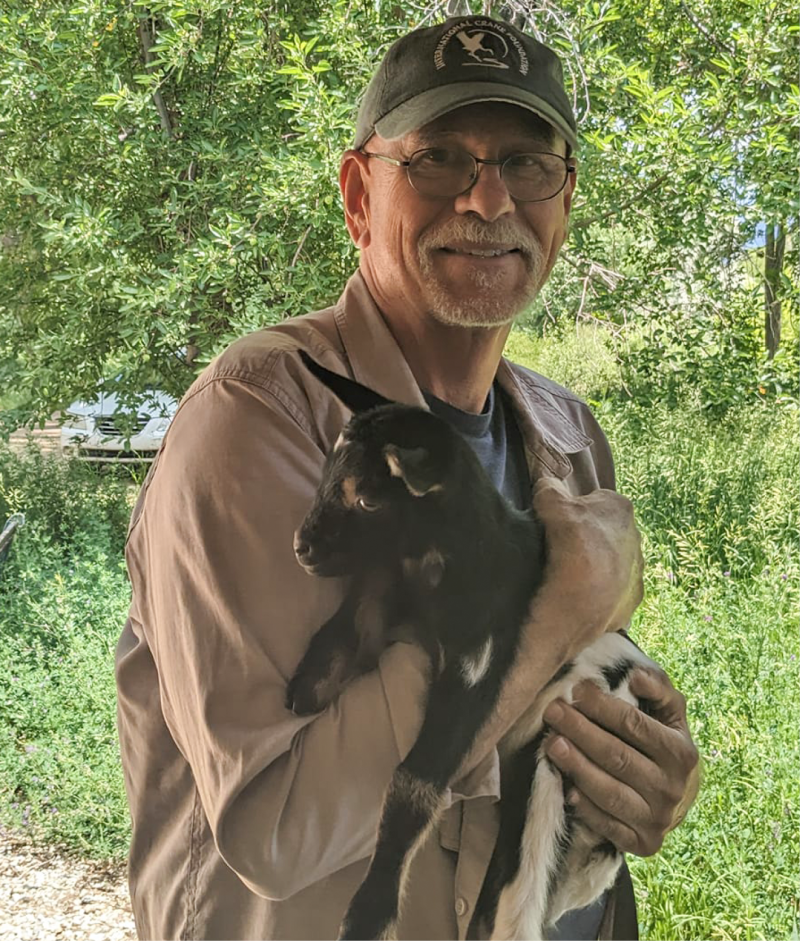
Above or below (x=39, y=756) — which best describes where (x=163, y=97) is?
above

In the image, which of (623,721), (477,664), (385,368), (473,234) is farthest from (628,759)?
(473,234)

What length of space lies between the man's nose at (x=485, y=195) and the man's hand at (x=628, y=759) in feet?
2.25

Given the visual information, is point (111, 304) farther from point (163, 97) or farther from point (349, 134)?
point (349, 134)

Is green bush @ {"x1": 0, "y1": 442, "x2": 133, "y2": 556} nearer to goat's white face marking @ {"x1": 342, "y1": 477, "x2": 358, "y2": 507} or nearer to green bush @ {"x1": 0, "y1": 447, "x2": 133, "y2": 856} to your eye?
green bush @ {"x1": 0, "y1": 447, "x2": 133, "y2": 856}

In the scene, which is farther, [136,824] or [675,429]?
[675,429]

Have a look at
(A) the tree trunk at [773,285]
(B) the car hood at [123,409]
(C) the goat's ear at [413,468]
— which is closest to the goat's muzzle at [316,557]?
(C) the goat's ear at [413,468]

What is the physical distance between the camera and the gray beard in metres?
1.24

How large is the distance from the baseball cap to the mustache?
→ 0.45ft

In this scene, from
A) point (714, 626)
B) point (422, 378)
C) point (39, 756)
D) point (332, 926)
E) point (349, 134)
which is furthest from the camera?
point (39, 756)

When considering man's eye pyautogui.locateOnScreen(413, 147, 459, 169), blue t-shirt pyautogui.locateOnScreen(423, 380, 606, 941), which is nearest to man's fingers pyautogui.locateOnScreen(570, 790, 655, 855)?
blue t-shirt pyautogui.locateOnScreen(423, 380, 606, 941)

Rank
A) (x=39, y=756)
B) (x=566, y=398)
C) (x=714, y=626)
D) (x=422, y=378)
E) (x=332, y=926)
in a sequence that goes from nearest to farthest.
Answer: (x=332, y=926)
(x=422, y=378)
(x=566, y=398)
(x=714, y=626)
(x=39, y=756)

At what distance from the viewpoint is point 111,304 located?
2.21m

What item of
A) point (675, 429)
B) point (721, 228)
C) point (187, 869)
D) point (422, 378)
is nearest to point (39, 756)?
point (187, 869)

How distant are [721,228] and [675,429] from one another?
0.54 metres
